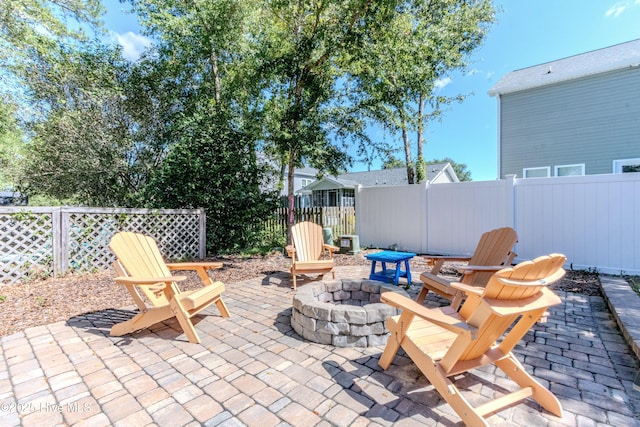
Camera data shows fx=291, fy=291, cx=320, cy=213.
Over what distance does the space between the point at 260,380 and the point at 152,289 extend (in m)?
1.66

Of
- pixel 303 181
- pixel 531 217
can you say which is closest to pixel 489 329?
pixel 531 217

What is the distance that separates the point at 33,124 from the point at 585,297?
37.6ft

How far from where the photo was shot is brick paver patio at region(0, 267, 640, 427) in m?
1.69

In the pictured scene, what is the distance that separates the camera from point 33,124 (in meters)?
7.08

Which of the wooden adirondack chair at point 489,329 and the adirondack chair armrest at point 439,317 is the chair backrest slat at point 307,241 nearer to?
the adirondack chair armrest at point 439,317

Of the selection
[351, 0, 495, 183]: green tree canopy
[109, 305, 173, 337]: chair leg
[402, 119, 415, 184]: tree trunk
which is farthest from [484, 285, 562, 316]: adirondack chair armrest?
[402, 119, 415, 184]: tree trunk

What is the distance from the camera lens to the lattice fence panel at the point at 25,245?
14.2ft

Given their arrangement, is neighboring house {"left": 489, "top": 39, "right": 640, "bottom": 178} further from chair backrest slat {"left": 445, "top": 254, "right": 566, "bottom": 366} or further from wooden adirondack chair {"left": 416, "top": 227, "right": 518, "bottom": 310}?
chair backrest slat {"left": 445, "top": 254, "right": 566, "bottom": 366}

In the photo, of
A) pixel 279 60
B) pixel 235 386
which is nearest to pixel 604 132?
pixel 279 60

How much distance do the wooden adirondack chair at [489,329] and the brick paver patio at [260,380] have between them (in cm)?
14

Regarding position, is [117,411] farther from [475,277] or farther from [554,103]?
[554,103]

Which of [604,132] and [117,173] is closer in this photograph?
[117,173]

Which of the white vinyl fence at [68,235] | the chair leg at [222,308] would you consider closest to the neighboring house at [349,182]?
the white vinyl fence at [68,235]

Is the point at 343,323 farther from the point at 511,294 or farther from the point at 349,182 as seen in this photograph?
the point at 349,182
